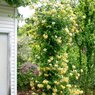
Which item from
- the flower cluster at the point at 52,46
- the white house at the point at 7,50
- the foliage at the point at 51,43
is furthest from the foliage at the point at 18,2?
the flower cluster at the point at 52,46

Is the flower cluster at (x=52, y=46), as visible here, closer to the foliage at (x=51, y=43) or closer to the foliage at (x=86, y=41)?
the foliage at (x=51, y=43)

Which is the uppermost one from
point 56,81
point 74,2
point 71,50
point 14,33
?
point 74,2

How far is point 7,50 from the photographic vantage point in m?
7.79

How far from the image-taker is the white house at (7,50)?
25.1 feet

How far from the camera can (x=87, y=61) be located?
7.92 meters

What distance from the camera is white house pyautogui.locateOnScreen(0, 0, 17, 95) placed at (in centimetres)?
766

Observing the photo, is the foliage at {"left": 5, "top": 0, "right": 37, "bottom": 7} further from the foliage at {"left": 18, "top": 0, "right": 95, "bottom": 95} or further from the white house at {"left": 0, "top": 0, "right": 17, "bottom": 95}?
the foliage at {"left": 18, "top": 0, "right": 95, "bottom": 95}

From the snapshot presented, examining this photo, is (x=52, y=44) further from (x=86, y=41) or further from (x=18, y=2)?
(x=86, y=41)

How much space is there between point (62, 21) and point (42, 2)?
2.05ft

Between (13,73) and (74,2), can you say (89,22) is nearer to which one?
(74,2)

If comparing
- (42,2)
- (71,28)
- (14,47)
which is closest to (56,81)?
(71,28)

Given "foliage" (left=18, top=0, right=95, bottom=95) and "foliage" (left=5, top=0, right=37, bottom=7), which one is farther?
"foliage" (left=5, top=0, right=37, bottom=7)

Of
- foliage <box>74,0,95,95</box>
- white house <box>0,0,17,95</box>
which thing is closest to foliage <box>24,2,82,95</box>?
foliage <box>74,0,95,95</box>

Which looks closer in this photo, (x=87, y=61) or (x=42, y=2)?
(x=42, y=2)
